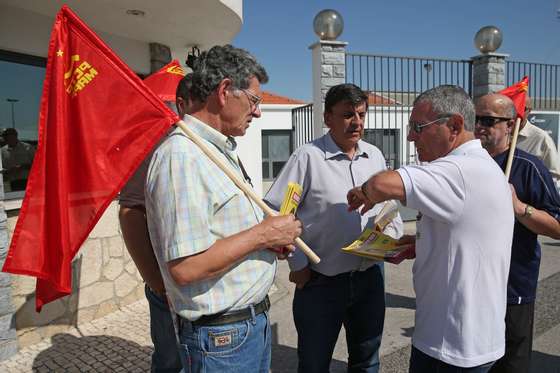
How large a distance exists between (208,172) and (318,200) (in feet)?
3.50

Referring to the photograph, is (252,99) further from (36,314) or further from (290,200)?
(36,314)

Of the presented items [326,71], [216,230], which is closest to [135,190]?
[216,230]

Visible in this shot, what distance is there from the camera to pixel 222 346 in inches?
62.9

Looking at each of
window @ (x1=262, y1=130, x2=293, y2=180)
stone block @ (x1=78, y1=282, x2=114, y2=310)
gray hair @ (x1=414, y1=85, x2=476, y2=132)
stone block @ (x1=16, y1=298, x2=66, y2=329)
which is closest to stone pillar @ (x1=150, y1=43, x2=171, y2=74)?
stone block @ (x1=78, y1=282, x2=114, y2=310)

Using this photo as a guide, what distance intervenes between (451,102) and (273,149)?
15.7 metres

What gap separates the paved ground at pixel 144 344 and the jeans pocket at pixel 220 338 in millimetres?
1928

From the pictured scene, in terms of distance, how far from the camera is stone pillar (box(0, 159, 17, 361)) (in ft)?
11.0

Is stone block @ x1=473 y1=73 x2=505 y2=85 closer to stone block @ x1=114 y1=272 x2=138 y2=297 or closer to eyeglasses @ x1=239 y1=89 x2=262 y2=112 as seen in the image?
stone block @ x1=114 y1=272 x2=138 y2=297

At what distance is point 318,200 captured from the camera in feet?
8.17

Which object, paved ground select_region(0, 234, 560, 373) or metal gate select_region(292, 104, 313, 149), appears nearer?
paved ground select_region(0, 234, 560, 373)

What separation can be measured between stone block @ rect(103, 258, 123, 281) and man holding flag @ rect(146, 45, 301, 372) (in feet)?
10.5

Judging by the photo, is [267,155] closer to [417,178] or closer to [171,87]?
[171,87]

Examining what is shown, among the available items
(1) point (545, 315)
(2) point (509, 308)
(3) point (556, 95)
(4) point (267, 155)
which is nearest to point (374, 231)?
(2) point (509, 308)

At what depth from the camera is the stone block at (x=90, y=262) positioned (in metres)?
4.27
